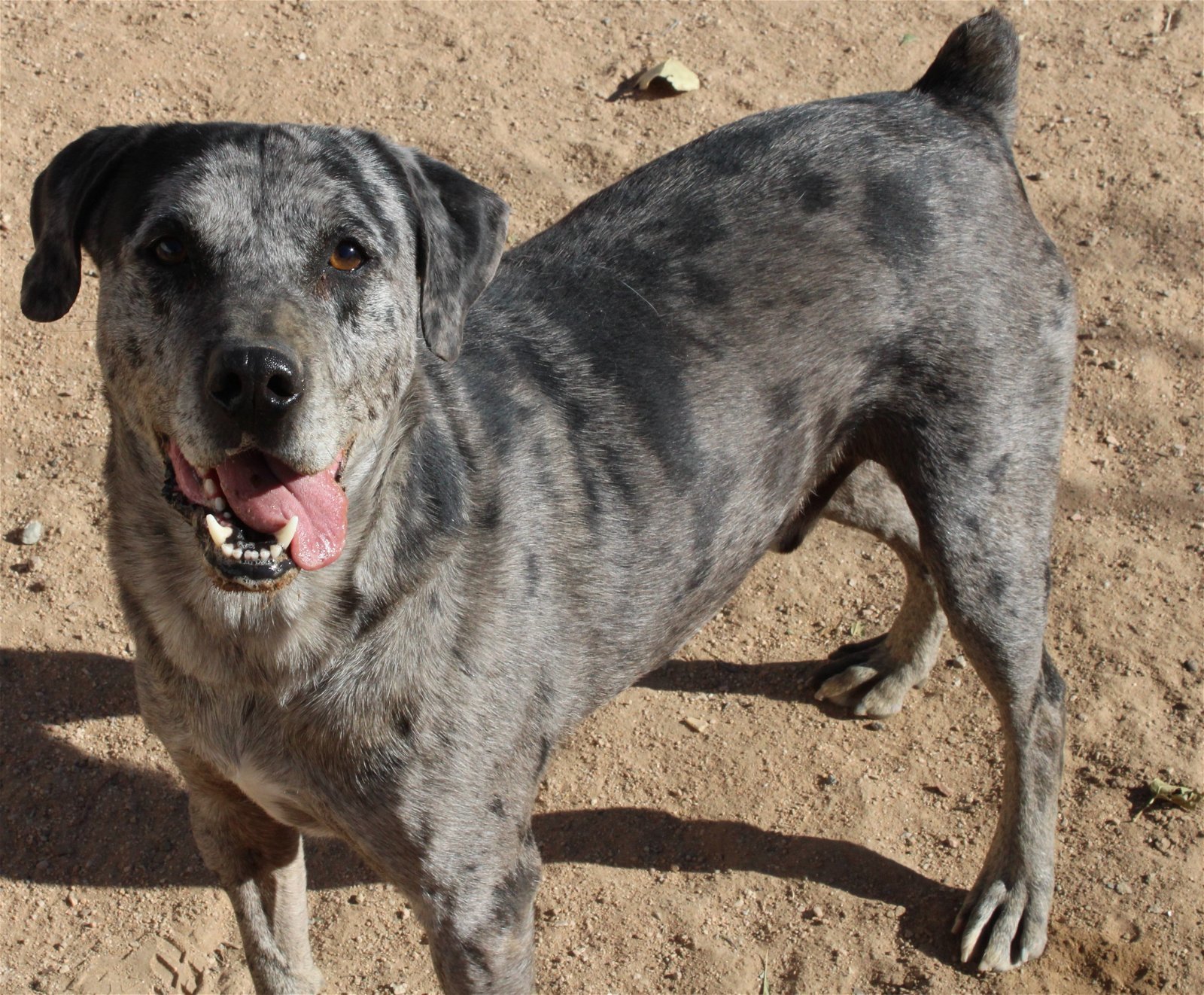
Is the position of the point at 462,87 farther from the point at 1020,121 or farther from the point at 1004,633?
the point at 1004,633

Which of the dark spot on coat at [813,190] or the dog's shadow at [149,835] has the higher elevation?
the dark spot on coat at [813,190]

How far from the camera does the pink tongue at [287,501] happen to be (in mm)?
2705

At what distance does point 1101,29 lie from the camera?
6.88m

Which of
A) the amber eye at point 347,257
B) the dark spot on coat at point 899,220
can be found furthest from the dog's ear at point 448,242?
the dark spot on coat at point 899,220

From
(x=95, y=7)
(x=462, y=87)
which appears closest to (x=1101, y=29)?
(x=462, y=87)

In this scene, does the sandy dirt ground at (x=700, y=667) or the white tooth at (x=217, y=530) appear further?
the sandy dirt ground at (x=700, y=667)

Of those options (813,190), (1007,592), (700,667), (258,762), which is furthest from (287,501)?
(700,667)

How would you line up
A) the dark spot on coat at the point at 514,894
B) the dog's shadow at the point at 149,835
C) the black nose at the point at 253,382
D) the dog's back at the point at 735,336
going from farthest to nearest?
the dog's shadow at the point at 149,835, the dog's back at the point at 735,336, the dark spot on coat at the point at 514,894, the black nose at the point at 253,382

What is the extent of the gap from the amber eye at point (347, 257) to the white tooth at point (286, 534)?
1.93 ft

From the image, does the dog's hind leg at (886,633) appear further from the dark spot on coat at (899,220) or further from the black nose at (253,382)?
the black nose at (253,382)

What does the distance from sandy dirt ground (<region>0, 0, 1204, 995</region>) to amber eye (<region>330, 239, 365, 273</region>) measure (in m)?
2.07

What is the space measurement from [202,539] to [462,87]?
4238 mm

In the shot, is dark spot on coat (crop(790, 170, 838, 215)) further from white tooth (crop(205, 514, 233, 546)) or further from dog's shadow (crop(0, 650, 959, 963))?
dog's shadow (crop(0, 650, 959, 963))

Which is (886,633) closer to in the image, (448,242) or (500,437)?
(500,437)
